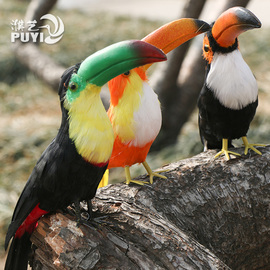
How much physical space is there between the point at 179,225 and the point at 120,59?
81cm

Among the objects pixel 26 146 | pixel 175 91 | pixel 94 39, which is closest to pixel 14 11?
pixel 94 39

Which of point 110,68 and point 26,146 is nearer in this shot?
point 110,68

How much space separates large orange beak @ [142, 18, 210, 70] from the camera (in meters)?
1.88

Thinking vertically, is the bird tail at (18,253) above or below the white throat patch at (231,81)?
below

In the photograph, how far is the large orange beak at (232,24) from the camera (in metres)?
1.74

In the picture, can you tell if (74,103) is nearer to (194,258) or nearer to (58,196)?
(58,196)

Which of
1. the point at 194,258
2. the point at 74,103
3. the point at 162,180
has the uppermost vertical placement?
the point at 74,103

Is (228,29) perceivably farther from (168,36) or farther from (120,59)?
(120,59)

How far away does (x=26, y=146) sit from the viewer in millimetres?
4258

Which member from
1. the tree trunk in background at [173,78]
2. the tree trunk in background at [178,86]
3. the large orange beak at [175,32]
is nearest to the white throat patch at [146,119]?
the large orange beak at [175,32]

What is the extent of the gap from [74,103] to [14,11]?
21.9 ft

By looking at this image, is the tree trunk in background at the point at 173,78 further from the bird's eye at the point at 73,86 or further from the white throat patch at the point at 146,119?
the bird's eye at the point at 73,86

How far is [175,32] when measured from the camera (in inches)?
74.2

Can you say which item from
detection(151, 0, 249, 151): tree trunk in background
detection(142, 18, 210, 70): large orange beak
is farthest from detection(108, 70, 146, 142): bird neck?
detection(151, 0, 249, 151): tree trunk in background
